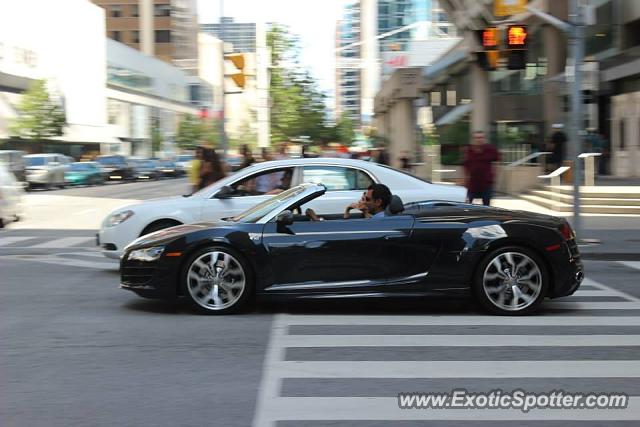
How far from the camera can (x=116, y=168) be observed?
52938 mm

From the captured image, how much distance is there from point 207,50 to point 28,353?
536 ft

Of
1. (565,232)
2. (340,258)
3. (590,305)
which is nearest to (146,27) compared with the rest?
(590,305)

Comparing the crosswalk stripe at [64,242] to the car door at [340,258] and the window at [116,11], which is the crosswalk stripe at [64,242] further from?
the window at [116,11]

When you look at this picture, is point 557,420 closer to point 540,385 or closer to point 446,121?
point 540,385

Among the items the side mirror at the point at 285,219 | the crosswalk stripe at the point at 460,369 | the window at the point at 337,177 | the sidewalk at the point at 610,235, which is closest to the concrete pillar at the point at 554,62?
the sidewalk at the point at 610,235

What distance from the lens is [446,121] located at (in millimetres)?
56219

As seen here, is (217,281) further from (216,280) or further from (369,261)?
(369,261)

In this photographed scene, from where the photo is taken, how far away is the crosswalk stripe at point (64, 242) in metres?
15.2

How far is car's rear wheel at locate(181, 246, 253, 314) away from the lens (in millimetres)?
8039

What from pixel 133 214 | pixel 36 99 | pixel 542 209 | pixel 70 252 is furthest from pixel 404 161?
pixel 36 99

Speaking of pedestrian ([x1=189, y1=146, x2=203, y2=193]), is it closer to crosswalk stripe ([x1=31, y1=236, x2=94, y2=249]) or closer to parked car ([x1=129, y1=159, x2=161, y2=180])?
crosswalk stripe ([x1=31, y1=236, x2=94, y2=249])

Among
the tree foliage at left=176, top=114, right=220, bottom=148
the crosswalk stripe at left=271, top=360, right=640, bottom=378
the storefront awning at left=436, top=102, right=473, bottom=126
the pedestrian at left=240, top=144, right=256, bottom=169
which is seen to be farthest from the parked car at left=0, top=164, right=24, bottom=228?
the tree foliage at left=176, top=114, right=220, bottom=148

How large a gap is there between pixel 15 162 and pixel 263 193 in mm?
27044

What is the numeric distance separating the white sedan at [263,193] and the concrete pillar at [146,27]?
11563 cm
